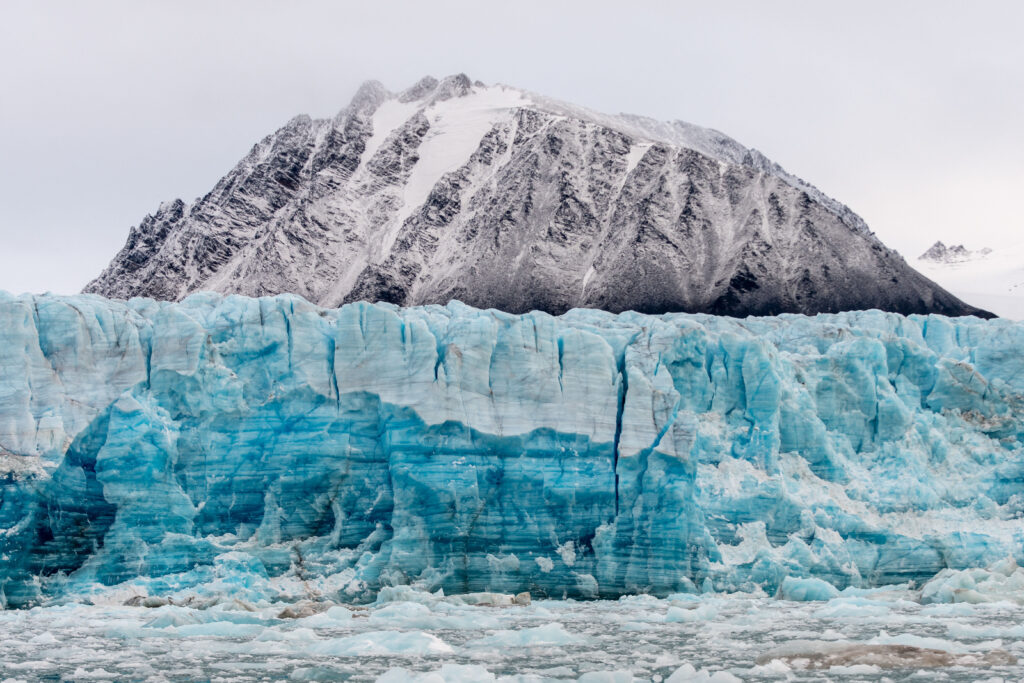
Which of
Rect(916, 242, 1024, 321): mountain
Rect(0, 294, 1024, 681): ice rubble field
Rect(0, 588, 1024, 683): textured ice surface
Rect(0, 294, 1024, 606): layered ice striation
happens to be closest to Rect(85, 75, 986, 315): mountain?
Rect(916, 242, 1024, 321): mountain

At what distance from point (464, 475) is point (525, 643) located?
627 cm

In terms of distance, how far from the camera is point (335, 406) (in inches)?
896

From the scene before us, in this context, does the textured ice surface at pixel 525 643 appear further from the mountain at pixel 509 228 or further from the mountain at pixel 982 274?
the mountain at pixel 982 274

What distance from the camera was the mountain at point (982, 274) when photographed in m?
56.8

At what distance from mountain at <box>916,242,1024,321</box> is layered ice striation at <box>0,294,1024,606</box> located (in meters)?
33.0

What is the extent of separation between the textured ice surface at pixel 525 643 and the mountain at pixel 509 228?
23.8 meters

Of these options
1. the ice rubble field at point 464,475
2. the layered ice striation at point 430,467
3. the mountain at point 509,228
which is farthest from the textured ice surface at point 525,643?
the mountain at point 509,228

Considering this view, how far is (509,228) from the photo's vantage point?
49.0 m

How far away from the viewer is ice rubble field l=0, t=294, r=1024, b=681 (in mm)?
20766

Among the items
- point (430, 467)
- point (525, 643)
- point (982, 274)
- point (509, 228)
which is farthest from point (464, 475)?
point (982, 274)

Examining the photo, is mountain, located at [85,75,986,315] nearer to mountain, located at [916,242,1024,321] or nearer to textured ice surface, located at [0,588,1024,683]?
mountain, located at [916,242,1024,321]

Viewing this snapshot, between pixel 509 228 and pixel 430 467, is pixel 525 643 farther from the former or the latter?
pixel 509 228

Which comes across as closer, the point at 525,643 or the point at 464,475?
the point at 525,643

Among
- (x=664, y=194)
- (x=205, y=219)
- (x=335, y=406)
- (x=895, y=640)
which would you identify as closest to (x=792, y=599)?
(x=895, y=640)
